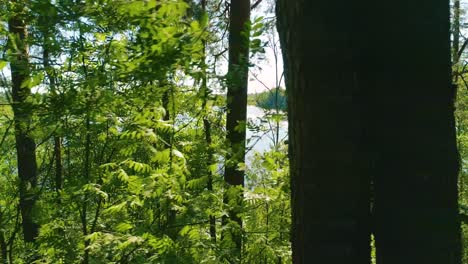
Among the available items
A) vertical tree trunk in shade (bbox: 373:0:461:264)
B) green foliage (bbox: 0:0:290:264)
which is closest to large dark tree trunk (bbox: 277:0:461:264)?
vertical tree trunk in shade (bbox: 373:0:461:264)

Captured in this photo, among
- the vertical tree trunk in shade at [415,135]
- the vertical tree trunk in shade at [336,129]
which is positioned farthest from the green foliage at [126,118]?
the vertical tree trunk in shade at [415,135]

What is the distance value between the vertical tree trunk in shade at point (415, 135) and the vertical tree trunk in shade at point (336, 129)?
54 millimetres

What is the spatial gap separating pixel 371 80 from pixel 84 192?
207 cm

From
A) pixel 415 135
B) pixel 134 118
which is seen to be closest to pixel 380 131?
pixel 415 135

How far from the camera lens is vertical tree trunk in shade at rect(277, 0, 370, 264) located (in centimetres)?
123

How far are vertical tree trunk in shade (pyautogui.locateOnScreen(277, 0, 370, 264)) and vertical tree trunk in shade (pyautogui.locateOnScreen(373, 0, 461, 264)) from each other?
0.05 meters

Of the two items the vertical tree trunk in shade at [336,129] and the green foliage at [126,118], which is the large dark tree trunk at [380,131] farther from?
the green foliage at [126,118]

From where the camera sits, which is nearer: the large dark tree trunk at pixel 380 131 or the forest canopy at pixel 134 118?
A: the large dark tree trunk at pixel 380 131

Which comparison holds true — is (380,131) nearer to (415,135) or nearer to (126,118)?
(415,135)

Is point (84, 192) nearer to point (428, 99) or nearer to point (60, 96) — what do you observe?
point (60, 96)

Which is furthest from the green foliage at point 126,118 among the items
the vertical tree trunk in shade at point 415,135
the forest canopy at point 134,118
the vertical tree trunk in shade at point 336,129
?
the vertical tree trunk in shade at point 415,135

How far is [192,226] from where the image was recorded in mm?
2986

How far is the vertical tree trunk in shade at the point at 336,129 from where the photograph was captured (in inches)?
48.5

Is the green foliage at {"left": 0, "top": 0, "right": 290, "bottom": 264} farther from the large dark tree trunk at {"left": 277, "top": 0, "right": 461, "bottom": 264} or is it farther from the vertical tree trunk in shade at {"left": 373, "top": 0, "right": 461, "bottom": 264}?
the vertical tree trunk in shade at {"left": 373, "top": 0, "right": 461, "bottom": 264}
